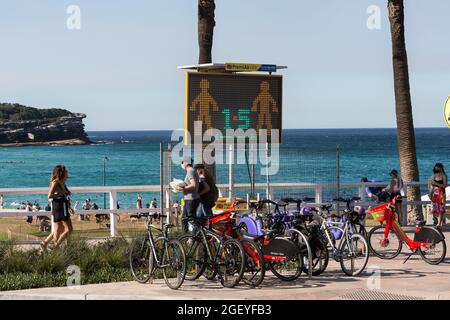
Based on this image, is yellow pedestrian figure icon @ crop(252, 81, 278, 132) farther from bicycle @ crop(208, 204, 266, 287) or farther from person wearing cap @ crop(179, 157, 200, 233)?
bicycle @ crop(208, 204, 266, 287)

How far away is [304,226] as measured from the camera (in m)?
16.4

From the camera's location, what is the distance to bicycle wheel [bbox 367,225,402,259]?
18.4 m

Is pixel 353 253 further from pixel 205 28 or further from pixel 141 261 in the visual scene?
pixel 205 28

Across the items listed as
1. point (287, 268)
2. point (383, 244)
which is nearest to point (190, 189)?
point (287, 268)

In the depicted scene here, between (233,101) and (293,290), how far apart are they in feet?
21.6

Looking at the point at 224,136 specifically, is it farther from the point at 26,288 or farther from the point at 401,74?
the point at 401,74

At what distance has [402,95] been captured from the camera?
2667 centimetres

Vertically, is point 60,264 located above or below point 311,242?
below

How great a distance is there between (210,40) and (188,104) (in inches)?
183

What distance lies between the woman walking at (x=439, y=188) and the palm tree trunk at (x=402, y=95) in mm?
2332

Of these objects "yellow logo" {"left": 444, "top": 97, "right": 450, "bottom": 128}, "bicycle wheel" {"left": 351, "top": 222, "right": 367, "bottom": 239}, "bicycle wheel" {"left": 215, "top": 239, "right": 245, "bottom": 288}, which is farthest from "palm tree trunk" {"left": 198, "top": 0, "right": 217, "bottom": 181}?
"yellow logo" {"left": 444, "top": 97, "right": 450, "bottom": 128}

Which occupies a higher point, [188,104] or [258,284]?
[188,104]

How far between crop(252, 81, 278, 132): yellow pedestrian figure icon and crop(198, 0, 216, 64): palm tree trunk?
3548 mm
